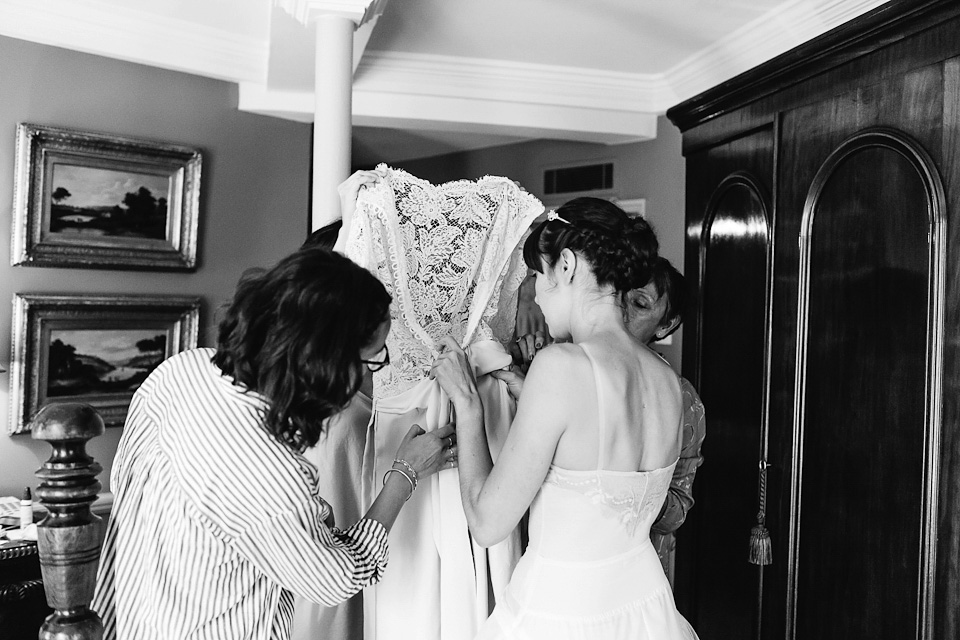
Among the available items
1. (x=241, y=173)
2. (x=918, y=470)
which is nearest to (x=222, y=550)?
(x=918, y=470)

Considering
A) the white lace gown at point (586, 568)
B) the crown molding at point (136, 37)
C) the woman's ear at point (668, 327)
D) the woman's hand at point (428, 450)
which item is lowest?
the white lace gown at point (586, 568)

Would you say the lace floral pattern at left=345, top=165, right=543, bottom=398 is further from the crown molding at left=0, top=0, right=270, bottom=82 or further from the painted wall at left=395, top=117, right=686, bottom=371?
the painted wall at left=395, top=117, right=686, bottom=371

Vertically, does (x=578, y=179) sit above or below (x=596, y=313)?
above

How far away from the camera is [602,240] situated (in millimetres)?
1442

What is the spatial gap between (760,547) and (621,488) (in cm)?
107

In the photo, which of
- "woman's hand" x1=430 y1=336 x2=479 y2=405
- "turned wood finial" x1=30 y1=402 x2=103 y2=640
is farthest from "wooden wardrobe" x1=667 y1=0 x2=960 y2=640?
"turned wood finial" x1=30 y1=402 x2=103 y2=640

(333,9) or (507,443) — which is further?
(333,9)

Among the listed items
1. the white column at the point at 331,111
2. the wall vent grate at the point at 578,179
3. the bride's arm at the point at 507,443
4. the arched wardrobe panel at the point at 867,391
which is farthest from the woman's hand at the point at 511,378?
the wall vent grate at the point at 578,179

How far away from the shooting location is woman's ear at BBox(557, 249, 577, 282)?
4.80ft

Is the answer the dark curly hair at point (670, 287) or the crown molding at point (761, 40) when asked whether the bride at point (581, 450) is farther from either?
the crown molding at point (761, 40)

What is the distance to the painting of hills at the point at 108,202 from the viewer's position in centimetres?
319

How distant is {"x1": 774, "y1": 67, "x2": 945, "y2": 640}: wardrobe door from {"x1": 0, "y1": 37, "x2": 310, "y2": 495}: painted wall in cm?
244

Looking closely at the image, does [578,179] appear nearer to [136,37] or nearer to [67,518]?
[136,37]

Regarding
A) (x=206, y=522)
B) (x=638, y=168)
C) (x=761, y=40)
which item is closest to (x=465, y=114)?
(x=638, y=168)
